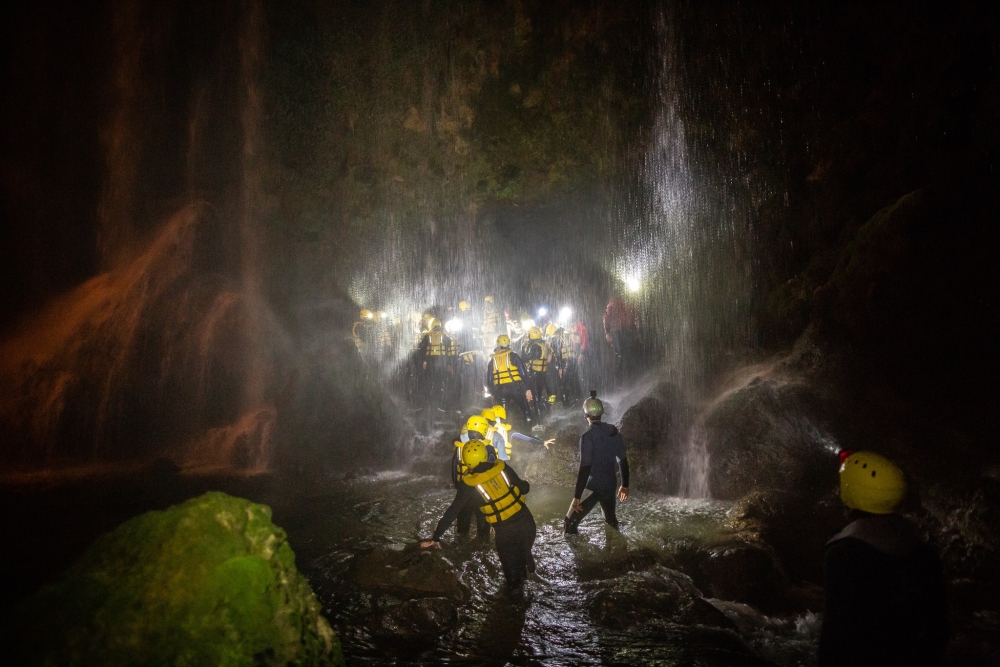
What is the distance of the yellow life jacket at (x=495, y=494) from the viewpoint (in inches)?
185

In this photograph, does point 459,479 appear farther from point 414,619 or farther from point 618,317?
point 618,317

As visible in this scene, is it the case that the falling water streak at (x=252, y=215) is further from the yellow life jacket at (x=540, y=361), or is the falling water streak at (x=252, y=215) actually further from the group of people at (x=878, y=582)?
the group of people at (x=878, y=582)

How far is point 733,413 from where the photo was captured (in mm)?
8016

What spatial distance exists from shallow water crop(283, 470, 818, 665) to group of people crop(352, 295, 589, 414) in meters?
2.90

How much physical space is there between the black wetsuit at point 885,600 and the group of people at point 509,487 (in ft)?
9.64

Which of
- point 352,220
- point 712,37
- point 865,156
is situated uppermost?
point 712,37

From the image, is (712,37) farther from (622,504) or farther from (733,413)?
(622,504)

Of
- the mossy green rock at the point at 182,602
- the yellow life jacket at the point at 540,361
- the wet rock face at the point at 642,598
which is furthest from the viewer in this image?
the yellow life jacket at the point at 540,361

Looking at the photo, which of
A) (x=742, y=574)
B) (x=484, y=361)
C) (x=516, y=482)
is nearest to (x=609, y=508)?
(x=742, y=574)

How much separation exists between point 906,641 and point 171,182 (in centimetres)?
2314

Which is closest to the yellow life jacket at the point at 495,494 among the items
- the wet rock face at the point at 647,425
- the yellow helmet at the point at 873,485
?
the yellow helmet at the point at 873,485

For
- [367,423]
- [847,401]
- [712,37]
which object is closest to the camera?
[847,401]

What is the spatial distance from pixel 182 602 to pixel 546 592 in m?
3.87

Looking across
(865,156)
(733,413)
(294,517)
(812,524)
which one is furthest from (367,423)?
(865,156)
